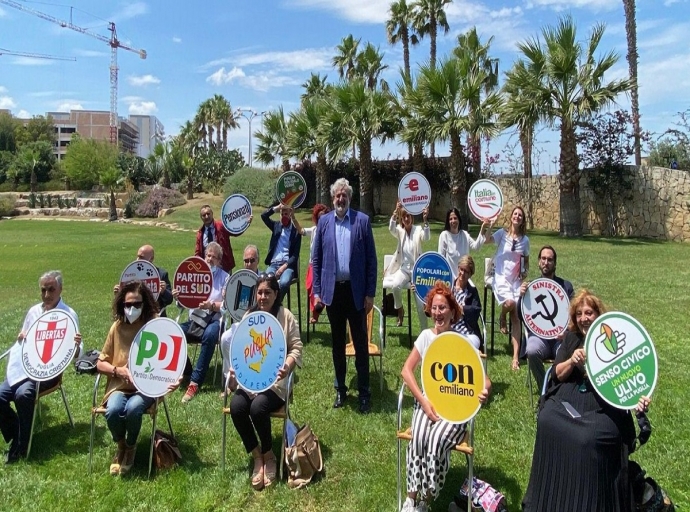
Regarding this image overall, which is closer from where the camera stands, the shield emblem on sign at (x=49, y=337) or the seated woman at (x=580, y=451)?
the seated woman at (x=580, y=451)

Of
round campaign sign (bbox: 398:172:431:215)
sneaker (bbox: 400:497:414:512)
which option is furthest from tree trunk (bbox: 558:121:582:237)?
sneaker (bbox: 400:497:414:512)

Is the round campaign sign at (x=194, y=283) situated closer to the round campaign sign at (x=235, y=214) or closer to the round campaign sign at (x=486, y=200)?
the round campaign sign at (x=235, y=214)

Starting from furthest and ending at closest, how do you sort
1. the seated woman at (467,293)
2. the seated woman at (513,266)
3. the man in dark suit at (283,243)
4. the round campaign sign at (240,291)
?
the man in dark suit at (283,243) < the seated woman at (513,266) < the seated woman at (467,293) < the round campaign sign at (240,291)

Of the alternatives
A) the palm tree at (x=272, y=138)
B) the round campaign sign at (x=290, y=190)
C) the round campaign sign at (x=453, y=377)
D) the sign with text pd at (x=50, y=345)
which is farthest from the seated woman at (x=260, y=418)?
the palm tree at (x=272, y=138)

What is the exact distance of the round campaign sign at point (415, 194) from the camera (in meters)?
7.25

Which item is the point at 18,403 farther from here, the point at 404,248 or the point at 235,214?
the point at 404,248

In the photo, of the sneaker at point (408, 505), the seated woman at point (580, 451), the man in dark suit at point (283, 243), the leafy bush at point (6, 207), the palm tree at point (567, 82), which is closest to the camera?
the seated woman at point (580, 451)

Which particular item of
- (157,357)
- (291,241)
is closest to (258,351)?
(157,357)

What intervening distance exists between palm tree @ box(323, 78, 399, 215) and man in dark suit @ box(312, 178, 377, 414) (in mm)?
18549

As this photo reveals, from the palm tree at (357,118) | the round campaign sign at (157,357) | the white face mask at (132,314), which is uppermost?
the palm tree at (357,118)

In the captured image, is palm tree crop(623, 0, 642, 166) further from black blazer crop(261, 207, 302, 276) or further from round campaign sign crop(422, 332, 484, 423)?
round campaign sign crop(422, 332, 484, 423)

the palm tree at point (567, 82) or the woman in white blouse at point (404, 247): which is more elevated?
the palm tree at point (567, 82)

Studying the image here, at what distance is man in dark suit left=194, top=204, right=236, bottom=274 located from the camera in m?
7.24

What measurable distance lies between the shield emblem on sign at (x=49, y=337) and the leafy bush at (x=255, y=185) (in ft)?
94.7
